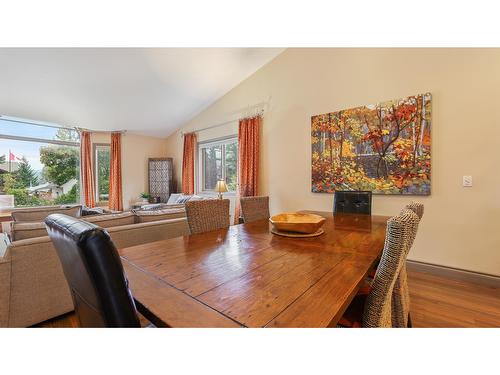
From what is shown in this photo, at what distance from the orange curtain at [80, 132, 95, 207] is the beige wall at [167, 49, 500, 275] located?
449 cm

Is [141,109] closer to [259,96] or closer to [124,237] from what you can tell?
[259,96]

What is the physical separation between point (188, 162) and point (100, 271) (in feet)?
16.9

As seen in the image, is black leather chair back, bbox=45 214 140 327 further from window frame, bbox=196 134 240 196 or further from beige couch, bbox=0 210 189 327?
window frame, bbox=196 134 240 196

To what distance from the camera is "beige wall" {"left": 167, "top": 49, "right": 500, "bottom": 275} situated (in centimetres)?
228

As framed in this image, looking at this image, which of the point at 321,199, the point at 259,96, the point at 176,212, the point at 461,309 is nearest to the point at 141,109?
the point at 259,96

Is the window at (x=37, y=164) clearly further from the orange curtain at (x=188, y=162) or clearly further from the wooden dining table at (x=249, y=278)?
the wooden dining table at (x=249, y=278)

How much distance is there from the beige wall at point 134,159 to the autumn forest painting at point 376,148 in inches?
172

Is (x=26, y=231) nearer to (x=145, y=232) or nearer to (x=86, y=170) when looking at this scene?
(x=145, y=232)

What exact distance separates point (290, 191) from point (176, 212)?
1.92 meters

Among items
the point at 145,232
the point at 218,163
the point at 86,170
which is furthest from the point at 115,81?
the point at 145,232

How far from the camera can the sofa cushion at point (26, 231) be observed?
164 centimetres

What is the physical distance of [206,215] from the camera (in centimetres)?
180

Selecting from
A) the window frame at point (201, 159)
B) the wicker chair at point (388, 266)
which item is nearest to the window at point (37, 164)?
the window frame at point (201, 159)

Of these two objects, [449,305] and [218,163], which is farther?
[218,163]
